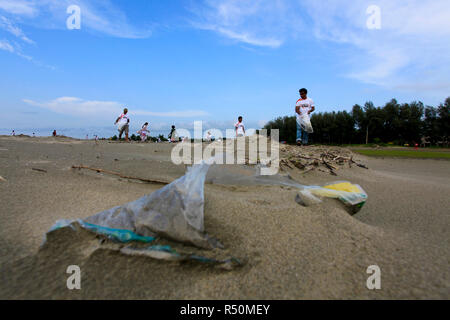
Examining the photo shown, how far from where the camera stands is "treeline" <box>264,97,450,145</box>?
35.2m

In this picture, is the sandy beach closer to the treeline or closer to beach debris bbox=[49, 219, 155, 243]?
beach debris bbox=[49, 219, 155, 243]

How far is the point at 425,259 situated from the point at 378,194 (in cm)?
188

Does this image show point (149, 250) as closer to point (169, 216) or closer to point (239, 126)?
point (169, 216)

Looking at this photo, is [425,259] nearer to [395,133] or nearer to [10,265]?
[10,265]

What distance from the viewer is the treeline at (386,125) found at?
35250 mm

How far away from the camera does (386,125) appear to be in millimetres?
41500

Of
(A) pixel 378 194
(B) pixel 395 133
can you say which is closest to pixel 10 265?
(A) pixel 378 194

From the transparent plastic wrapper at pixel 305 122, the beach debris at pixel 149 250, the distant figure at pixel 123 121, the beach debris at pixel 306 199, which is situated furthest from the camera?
the distant figure at pixel 123 121

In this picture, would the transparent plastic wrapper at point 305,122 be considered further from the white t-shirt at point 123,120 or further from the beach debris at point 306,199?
the white t-shirt at point 123,120
